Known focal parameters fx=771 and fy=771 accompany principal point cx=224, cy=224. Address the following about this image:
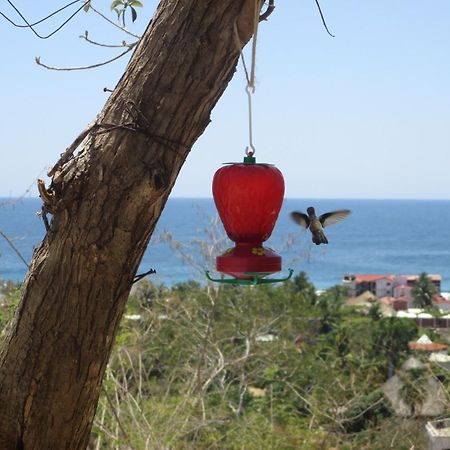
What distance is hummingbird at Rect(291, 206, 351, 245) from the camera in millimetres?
2043

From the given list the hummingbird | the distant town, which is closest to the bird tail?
the hummingbird

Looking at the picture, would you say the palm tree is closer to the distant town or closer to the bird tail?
the distant town

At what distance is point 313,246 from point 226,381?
2465 millimetres

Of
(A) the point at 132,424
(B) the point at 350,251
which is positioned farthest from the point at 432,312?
(B) the point at 350,251

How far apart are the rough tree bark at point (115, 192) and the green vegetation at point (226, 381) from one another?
334 cm

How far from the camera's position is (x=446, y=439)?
23.5ft

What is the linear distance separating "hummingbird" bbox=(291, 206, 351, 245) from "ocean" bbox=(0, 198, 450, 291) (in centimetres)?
261

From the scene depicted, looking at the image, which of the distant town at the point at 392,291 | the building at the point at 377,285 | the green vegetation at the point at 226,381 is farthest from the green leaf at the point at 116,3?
the building at the point at 377,285

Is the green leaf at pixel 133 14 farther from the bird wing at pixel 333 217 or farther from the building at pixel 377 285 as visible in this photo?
the building at pixel 377 285

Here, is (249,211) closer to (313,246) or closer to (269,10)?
(269,10)

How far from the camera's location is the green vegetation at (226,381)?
6438 millimetres

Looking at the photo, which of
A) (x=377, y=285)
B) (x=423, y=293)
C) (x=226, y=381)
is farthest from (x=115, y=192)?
(x=377, y=285)

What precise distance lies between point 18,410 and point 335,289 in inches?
937

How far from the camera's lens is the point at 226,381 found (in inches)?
405
